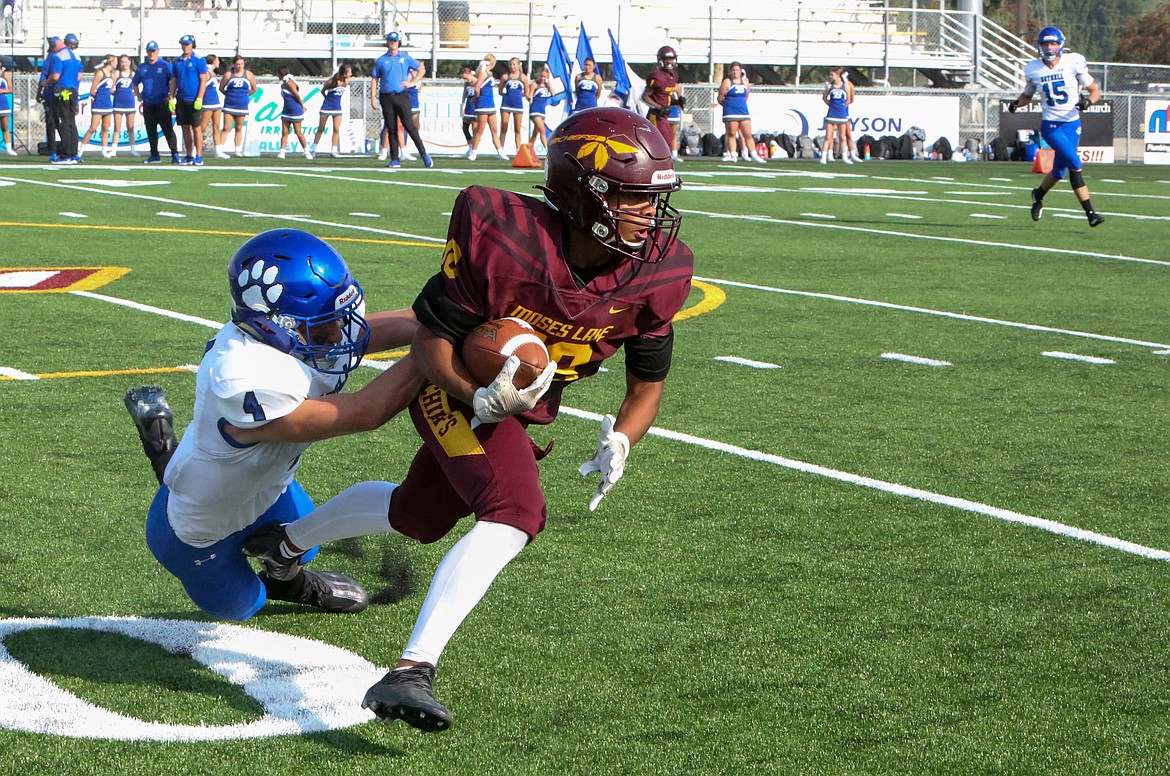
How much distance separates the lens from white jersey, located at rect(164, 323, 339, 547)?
3561 mm

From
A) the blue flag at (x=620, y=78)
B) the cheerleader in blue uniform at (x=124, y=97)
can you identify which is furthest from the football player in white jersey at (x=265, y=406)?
the cheerleader in blue uniform at (x=124, y=97)

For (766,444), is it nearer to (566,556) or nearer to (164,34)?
(566,556)

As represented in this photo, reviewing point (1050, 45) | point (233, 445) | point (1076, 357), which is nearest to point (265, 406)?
point (233, 445)

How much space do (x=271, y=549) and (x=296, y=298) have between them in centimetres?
71

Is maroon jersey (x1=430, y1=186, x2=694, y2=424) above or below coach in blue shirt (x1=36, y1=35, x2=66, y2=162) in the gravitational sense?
below

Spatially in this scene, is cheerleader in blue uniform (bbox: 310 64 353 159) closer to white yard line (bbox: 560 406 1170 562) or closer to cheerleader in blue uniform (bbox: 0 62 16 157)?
cheerleader in blue uniform (bbox: 0 62 16 157)

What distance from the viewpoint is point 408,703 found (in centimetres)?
310

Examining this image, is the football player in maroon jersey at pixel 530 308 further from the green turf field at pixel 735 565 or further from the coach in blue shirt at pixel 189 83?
the coach in blue shirt at pixel 189 83

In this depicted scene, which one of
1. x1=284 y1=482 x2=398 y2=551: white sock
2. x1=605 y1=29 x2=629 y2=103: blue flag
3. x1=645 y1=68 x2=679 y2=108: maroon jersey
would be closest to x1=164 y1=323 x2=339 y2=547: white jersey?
x1=284 y1=482 x2=398 y2=551: white sock

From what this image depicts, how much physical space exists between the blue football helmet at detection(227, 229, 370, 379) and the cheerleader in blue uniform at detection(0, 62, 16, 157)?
24.4m

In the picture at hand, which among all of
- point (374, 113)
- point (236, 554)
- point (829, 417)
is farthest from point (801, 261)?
point (374, 113)

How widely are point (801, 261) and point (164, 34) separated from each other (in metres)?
25.8

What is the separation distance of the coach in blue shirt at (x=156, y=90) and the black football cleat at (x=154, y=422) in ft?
62.2

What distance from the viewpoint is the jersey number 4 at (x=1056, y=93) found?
1548cm
